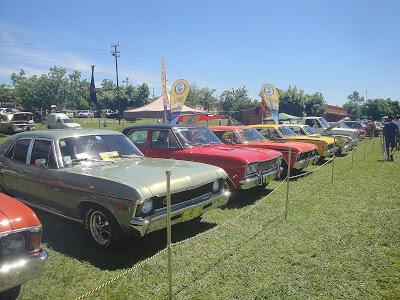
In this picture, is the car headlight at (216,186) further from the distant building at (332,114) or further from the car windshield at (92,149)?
the distant building at (332,114)

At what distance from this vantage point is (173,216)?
15.9ft

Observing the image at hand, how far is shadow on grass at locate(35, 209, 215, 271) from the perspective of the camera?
15.8 feet

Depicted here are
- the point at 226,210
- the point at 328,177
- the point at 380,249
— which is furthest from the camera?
the point at 328,177

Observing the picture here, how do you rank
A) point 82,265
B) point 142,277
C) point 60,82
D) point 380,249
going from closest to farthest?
point 142,277
point 82,265
point 380,249
point 60,82

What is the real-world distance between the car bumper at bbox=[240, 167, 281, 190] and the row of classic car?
0.02 meters

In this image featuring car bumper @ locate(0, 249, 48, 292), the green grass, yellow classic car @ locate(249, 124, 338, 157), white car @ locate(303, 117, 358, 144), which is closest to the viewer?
car bumper @ locate(0, 249, 48, 292)

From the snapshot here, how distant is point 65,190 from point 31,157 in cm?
116

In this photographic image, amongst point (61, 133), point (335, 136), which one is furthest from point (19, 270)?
point (335, 136)

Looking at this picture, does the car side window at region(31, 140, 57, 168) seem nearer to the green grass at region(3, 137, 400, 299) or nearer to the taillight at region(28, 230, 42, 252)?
the green grass at region(3, 137, 400, 299)

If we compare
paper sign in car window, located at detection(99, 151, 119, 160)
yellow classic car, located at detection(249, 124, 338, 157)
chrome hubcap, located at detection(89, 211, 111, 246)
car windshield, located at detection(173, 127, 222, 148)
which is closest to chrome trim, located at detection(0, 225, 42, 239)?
chrome hubcap, located at detection(89, 211, 111, 246)

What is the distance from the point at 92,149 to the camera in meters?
→ 5.83

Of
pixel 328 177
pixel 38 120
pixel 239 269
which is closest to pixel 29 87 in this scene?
pixel 38 120

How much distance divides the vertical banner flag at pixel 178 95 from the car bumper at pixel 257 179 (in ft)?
33.1

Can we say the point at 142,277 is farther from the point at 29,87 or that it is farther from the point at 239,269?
the point at 29,87
